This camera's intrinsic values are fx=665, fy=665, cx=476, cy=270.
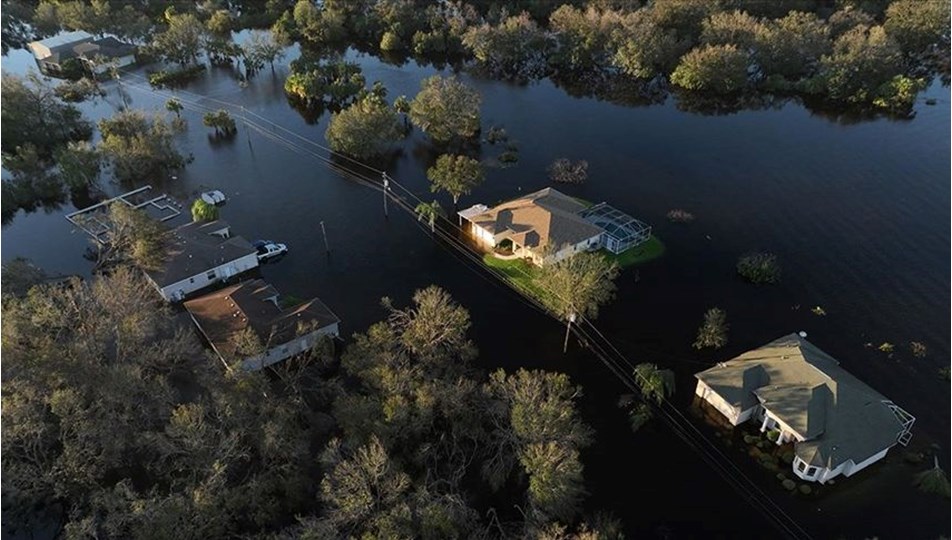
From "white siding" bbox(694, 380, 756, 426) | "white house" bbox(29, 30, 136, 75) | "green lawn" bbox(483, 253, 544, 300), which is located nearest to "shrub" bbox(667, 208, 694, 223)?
"green lawn" bbox(483, 253, 544, 300)

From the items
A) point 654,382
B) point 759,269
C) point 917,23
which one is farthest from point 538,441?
point 917,23

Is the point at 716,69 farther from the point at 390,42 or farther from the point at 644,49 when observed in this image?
the point at 390,42

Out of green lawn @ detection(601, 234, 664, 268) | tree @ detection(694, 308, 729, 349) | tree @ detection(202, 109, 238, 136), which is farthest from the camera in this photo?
tree @ detection(202, 109, 238, 136)

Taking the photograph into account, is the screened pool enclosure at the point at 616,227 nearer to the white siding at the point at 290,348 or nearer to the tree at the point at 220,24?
the white siding at the point at 290,348

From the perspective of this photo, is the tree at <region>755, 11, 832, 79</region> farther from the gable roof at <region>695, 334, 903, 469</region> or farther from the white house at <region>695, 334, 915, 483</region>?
the gable roof at <region>695, 334, 903, 469</region>

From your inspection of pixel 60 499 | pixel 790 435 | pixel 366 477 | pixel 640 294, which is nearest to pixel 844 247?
pixel 640 294

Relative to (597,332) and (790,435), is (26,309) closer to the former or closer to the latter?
(597,332)
